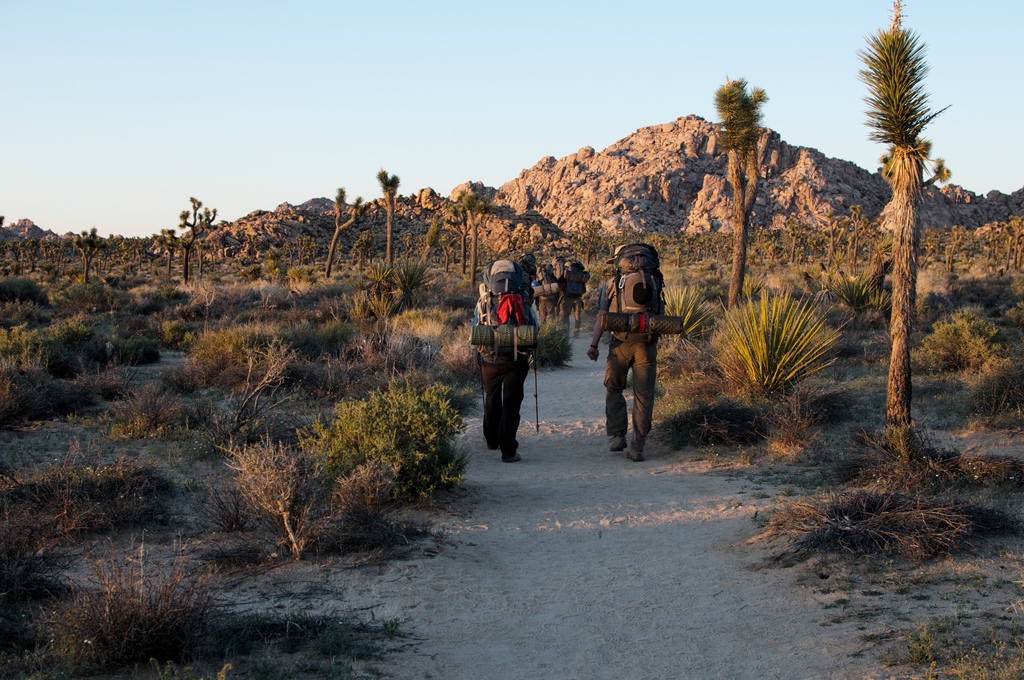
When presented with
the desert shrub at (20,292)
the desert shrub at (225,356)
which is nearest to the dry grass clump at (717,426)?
the desert shrub at (225,356)

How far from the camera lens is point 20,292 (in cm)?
2000

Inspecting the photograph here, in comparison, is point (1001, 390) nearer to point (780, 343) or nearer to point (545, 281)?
point (780, 343)

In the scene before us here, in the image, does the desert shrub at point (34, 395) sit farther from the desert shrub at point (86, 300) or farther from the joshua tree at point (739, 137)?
the joshua tree at point (739, 137)

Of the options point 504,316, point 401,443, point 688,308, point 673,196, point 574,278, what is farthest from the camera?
point 673,196

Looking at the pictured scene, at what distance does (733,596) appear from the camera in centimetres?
398

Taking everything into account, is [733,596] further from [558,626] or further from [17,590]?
[17,590]

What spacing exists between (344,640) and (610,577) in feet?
5.92

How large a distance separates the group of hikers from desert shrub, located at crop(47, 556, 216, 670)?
3958mm

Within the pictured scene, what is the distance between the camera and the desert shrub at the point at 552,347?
13.1 metres

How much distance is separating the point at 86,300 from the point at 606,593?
20.2 m

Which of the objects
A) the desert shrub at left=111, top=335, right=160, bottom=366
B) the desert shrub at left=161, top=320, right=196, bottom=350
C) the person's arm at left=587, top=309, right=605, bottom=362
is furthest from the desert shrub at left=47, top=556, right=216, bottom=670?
the desert shrub at left=161, top=320, right=196, bottom=350

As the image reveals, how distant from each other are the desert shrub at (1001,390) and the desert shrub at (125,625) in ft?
24.9

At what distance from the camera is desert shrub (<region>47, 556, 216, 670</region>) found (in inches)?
112

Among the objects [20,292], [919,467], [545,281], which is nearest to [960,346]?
[919,467]
